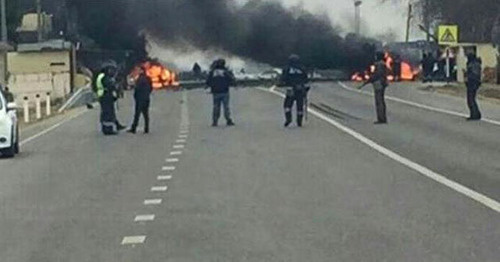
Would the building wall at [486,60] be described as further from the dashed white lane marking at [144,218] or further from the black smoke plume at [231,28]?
the dashed white lane marking at [144,218]

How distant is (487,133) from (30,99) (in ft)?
110

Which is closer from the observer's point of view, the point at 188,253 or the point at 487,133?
the point at 188,253

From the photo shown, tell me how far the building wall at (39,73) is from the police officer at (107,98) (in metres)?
27.0

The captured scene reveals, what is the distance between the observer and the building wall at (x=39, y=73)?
61.8 m

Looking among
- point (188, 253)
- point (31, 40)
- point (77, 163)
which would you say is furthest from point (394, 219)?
Result: point (31, 40)

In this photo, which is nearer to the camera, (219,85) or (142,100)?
(142,100)

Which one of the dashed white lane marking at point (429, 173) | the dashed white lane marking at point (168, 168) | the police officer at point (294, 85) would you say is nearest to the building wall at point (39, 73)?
the police officer at point (294, 85)

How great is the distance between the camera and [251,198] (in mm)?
16359

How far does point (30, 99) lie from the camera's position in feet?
195

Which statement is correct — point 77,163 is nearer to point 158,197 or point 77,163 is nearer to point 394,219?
point 158,197

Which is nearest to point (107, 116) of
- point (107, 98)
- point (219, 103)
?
point (107, 98)

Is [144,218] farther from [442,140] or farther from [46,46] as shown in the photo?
[46,46]

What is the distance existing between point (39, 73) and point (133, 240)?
54853mm

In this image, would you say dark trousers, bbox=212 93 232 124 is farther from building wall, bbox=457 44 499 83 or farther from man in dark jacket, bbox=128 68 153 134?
building wall, bbox=457 44 499 83
